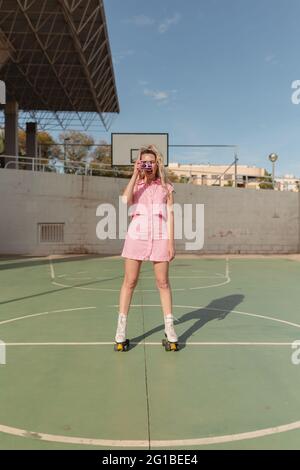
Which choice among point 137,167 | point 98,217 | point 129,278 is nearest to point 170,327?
point 129,278

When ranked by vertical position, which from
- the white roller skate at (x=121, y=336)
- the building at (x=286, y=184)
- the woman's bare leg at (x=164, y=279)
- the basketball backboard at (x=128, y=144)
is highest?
the basketball backboard at (x=128, y=144)

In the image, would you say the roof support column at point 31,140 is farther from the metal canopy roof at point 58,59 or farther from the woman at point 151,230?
the woman at point 151,230

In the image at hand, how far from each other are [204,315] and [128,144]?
19.0 m

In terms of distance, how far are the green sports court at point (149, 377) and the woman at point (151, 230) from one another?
498 mm

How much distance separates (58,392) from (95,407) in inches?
16.6

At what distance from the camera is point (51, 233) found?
18375 mm

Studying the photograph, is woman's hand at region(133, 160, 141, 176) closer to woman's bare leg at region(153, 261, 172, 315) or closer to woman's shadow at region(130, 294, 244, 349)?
woman's bare leg at region(153, 261, 172, 315)

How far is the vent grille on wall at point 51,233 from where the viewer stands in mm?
18141

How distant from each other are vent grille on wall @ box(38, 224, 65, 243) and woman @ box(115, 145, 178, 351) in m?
14.5

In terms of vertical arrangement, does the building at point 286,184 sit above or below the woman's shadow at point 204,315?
above

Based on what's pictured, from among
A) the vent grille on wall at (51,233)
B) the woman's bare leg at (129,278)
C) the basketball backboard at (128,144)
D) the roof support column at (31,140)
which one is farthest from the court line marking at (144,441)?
the roof support column at (31,140)

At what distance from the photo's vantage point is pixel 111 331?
203 inches

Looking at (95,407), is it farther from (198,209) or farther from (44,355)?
(198,209)

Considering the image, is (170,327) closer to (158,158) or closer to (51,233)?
(158,158)
